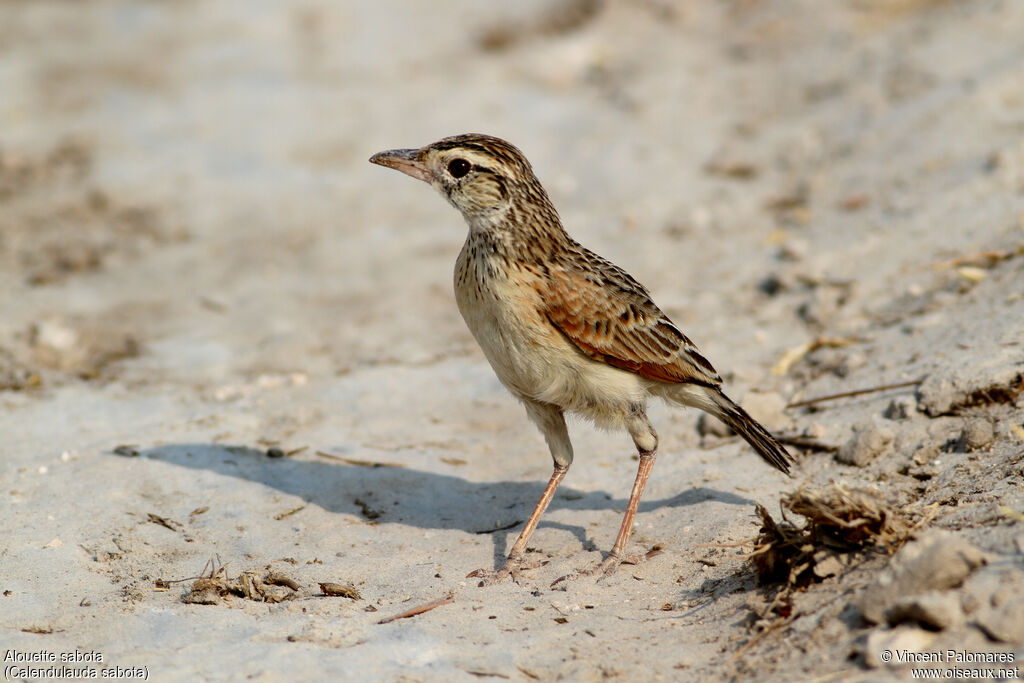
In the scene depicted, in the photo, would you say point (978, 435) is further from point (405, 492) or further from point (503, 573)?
point (405, 492)

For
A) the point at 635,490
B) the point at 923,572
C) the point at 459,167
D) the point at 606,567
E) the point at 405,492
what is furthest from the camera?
the point at 405,492

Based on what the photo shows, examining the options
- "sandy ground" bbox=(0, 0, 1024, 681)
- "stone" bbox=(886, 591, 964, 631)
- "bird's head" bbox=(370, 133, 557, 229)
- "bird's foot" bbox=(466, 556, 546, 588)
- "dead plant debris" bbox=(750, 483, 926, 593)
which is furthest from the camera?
"bird's head" bbox=(370, 133, 557, 229)

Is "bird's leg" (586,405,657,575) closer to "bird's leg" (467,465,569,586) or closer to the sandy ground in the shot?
the sandy ground

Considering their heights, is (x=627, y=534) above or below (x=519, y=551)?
above

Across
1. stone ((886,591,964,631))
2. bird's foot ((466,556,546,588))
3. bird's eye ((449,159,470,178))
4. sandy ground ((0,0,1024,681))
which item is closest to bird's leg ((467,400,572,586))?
bird's foot ((466,556,546,588))

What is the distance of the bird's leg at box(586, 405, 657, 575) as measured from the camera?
213 inches

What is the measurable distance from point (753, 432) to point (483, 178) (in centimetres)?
208

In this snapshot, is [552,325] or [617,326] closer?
[552,325]

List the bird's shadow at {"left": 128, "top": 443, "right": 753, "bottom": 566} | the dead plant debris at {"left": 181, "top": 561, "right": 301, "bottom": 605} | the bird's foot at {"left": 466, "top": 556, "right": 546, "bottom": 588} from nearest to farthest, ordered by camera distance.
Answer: the dead plant debris at {"left": 181, "top": 561, "right": 301, "bottom": 605} → the bird's foot at {"left": 466, "top": 556, "right": 546, "bottom": 588} → the bird's shadow at {"left": 128, "top": 443, "right": 753, "bottom": 566}

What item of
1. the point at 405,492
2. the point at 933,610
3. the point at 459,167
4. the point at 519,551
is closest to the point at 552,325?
the point at 459,167

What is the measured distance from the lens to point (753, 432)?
5766mm

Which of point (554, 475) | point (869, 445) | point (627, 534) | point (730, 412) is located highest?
point (730, 412)

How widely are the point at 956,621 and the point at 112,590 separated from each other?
374cm

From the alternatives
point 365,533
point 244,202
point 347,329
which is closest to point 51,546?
point 365,533
